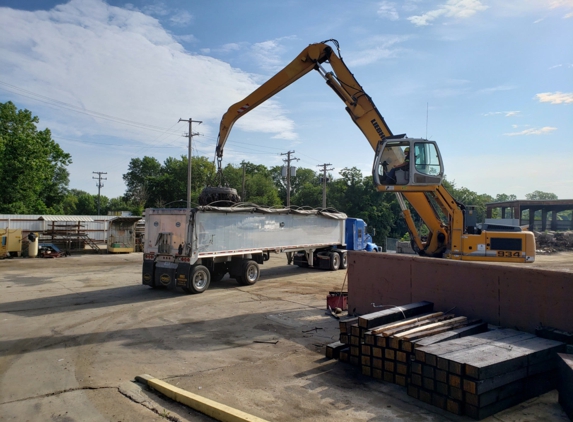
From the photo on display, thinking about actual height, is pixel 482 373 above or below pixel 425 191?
below

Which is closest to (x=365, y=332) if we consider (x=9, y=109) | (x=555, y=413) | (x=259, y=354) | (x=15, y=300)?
(x=259, y=354)

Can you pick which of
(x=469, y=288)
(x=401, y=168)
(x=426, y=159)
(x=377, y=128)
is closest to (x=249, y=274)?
(x=377, y=128)

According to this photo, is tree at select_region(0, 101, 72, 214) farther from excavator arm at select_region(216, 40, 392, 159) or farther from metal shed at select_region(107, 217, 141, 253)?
excavator arm at select_region(216, 40, 392, 159)

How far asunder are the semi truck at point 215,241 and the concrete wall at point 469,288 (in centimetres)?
548

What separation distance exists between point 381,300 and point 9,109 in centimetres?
4230

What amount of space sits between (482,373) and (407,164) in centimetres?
635

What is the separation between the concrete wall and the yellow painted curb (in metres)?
4.98

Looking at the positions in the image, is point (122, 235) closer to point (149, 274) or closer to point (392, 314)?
point (149, 274)

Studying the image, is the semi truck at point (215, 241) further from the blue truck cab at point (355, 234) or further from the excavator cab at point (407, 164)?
the excavator cab at point (407, 164)

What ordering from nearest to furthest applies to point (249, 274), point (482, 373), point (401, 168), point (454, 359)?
point (482, 373) → point (454, 359) → point (401, 168) → point (249, 274)

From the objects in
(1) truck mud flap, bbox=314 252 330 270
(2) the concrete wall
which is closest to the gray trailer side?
(1) truck mud flap, bbox=314 252 330 270

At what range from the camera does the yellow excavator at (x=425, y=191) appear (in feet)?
33.8

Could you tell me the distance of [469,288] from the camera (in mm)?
8133

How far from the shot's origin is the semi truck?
45.1 feet
